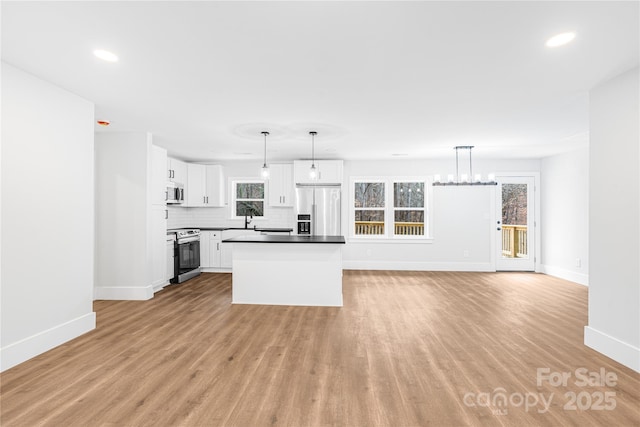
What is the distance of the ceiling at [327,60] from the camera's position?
1897 millimetres

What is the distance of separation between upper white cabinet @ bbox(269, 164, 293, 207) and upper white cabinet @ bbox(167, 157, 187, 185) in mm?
1867

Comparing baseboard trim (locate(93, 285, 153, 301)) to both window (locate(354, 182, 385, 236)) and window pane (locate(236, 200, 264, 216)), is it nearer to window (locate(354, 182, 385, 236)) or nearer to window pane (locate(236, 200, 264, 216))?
window pane (locate(236, 200, 264, 216))

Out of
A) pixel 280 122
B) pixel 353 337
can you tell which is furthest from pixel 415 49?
pixel 353 337

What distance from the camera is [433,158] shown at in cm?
705

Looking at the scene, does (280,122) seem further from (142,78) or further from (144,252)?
(144,252)

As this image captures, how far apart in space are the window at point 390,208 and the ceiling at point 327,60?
2915 mm

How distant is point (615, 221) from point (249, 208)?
6.44 m

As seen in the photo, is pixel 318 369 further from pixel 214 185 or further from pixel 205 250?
pixel 214 185

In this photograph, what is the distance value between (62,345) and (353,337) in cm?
290

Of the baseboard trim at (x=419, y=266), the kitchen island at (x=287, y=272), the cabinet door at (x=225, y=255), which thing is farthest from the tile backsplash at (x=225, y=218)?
the kitchen island at (x=287, y=272)

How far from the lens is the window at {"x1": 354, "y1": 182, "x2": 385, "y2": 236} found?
7.39 meters

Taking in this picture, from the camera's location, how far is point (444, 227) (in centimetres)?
711

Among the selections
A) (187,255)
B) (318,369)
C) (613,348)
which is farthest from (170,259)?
(613,348)

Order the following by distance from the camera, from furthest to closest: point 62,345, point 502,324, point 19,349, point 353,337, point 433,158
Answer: point 433,158 → point 502,324 → point 353,337 → point 62,345 → point 19,349
